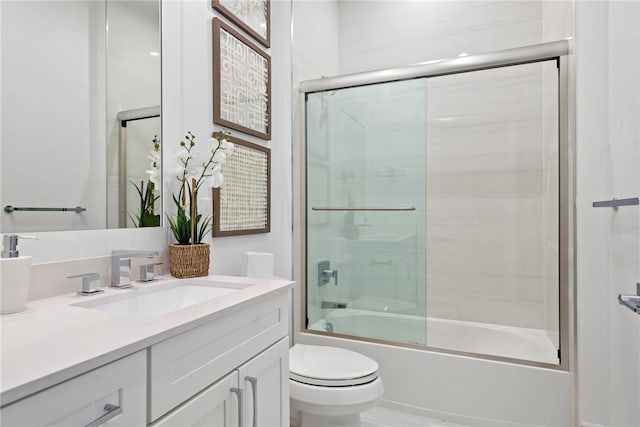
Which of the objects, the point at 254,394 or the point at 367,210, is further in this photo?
the point at 367,210

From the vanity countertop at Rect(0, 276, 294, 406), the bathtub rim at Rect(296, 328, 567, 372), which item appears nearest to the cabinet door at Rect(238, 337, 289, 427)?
the vanity countertop at Rect(0, 276, 294, 406)

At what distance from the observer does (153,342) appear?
2.33 feet

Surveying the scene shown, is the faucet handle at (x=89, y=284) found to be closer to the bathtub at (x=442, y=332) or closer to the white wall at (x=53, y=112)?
the white wall at (x=53, y=112)

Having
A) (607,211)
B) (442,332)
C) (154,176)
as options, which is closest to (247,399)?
(154,176)

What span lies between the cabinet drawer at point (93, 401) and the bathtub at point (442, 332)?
1.60m

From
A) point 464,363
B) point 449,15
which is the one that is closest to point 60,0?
point 464,363

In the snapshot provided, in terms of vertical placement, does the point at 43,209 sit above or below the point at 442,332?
above

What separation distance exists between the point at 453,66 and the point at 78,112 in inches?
66.8

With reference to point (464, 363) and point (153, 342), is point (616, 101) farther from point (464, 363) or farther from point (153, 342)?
point (153, 342)

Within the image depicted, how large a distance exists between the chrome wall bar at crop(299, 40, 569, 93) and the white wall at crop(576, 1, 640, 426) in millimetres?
173

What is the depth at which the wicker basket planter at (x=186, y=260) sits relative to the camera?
4.41ft

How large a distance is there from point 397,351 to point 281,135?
1357mm

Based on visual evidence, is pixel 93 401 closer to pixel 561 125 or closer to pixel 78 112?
pixel 78 112

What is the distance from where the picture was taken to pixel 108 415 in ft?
2.06
